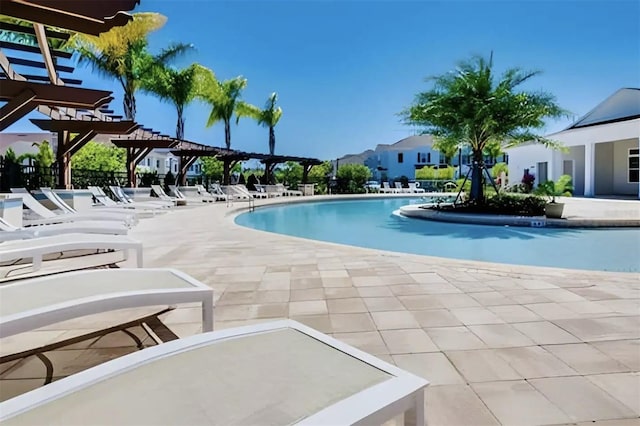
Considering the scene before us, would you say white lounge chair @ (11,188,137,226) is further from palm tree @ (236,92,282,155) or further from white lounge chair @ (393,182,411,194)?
palm tree @ (236,92,282,155)

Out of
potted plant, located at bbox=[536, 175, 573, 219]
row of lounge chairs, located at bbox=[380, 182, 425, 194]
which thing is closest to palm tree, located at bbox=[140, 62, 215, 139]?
row of lounge chairs, located at bbox=[380, 182, 425, 194]

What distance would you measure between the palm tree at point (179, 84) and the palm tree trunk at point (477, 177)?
1735 cm

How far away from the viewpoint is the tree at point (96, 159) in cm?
2516

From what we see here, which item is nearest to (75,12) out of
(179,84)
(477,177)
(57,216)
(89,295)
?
(89,295)

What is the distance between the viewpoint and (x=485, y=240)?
9.47m

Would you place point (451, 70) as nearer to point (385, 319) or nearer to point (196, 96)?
point (385, 319)

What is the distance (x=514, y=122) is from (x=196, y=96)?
19.6 meters

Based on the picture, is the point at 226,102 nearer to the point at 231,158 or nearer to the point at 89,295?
the point at 231,158

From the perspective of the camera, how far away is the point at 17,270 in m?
5.11

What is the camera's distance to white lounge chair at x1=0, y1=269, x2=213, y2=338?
7.08 ft

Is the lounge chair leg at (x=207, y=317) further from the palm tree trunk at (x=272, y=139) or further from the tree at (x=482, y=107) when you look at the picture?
the palm tree trunk at (x=272, y=139)

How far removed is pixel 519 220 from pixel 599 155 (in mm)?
16054

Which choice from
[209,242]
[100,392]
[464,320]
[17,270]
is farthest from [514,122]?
[100,392]

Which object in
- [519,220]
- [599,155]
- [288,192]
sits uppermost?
[599,155]
